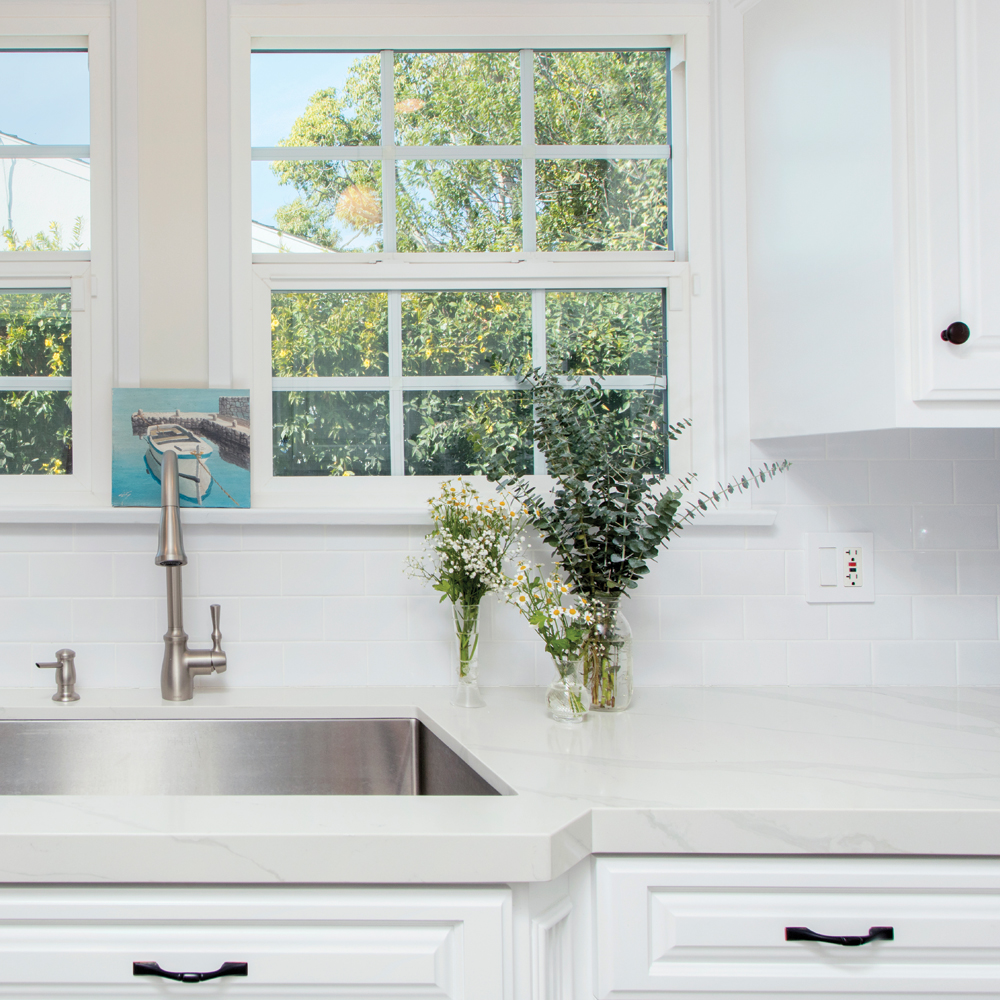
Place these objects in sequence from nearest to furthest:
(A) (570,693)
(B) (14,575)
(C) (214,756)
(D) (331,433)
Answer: (A) (570,693) < (C) (214,756) < (B) (14,575) < (D) (331,433)

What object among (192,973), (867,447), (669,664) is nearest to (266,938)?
(192,973)

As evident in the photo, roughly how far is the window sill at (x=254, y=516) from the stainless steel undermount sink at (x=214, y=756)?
372mm

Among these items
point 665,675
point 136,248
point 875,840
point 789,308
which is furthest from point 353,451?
point 875,840

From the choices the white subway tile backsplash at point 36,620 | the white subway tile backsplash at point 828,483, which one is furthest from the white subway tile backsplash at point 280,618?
the white subway tile backsplash at point 828,483

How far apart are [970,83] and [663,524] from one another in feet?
2.65

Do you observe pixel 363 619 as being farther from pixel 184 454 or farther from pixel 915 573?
pixel 915 573

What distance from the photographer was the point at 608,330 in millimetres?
1581

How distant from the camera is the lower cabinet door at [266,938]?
0.80 meters

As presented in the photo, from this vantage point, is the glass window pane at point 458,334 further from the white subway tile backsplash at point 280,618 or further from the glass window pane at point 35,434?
the glass window pane at point 35,434

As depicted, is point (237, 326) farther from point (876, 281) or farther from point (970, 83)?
point (970, 83)

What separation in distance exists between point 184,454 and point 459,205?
2.53 feet

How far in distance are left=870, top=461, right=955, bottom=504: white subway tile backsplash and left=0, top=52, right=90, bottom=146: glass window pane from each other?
1791mm

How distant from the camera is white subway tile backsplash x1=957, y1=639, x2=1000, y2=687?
58.6 inches

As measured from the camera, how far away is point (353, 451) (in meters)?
1.56
